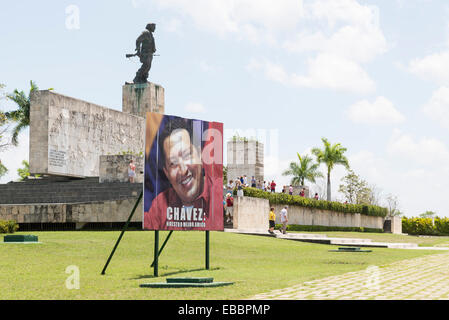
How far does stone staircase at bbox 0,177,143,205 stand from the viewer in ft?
96.7

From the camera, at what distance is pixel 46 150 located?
112ft

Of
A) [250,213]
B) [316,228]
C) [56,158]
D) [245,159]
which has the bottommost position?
[316,228]

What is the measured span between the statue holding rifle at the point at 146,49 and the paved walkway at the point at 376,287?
3251 centimetres

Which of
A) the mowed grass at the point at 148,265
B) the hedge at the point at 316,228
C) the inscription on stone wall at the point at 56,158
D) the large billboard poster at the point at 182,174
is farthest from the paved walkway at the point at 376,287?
the inscription on stone wall at the point at 56,158

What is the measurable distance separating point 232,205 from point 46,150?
1089 cm

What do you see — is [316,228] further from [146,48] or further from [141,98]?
[146,48]

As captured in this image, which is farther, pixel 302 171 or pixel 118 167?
pixel 302 171

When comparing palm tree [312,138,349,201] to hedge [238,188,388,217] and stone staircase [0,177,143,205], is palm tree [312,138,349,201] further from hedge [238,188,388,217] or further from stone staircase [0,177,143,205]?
stone staircase [0,177,143,205]

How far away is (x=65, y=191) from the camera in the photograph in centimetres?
3120

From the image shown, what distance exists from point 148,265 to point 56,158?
71.8ft

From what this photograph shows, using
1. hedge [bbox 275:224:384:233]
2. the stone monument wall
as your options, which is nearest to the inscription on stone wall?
the stone monument wall

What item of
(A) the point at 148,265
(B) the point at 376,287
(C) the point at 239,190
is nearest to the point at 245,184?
(C) the point at 239,190

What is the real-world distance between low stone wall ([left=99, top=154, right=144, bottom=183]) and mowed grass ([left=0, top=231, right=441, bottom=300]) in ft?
29.9
